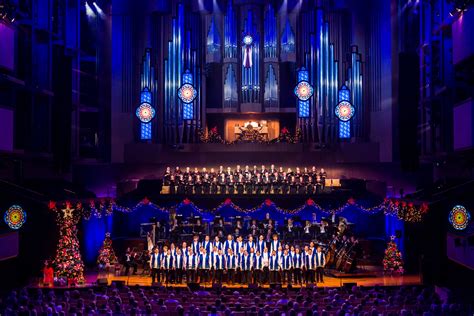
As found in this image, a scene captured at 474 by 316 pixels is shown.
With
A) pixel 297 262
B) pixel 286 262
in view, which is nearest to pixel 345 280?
pixel 297 262

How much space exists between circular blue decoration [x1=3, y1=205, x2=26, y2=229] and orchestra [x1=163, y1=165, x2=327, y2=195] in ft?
25.6

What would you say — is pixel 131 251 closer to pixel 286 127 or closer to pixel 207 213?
pixel 207 213

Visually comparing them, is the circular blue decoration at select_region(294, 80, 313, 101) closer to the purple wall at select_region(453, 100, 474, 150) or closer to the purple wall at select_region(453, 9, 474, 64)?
the purple wall at select_region(453, 9, 474, 64)

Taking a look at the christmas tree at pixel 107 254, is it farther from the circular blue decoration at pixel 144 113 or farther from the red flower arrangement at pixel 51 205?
the circular blue decoration at pixel 144 113

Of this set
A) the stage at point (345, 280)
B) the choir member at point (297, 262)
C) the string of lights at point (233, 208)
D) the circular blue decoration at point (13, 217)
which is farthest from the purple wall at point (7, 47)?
the choir member at point (297, 262)

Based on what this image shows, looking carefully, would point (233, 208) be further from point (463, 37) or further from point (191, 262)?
point (463, 37)

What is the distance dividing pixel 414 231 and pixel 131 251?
33.7 ft

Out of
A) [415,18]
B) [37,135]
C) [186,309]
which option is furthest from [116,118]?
[186,309]

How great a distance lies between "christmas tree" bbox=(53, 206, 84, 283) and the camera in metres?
21.9

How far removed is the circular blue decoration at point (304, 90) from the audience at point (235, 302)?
473 inches

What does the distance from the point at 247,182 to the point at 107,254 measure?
5.98 meters

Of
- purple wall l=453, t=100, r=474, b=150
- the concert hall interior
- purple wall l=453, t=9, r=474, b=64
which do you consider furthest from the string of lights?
purple wall l=453, t=9, r=474, b=64

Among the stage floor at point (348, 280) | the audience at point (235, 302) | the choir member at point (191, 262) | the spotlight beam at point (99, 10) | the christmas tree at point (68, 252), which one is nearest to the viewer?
the audience at point (235, 302)

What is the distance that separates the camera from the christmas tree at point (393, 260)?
2369 cm
